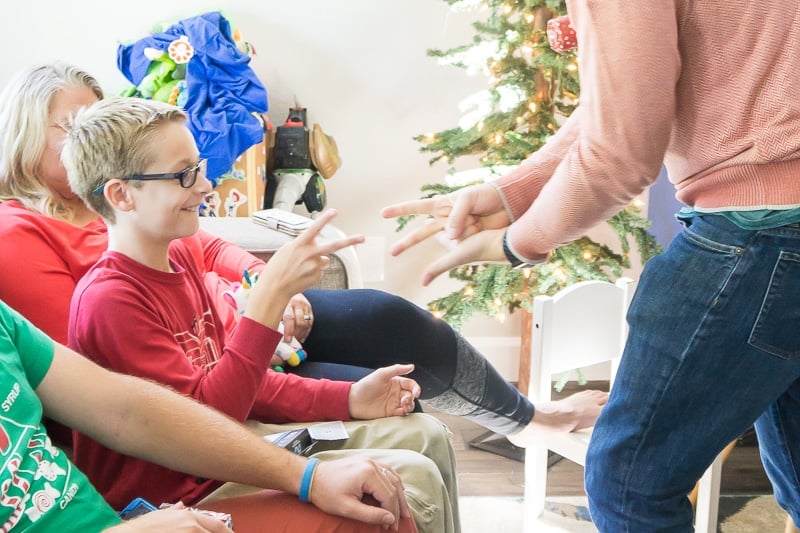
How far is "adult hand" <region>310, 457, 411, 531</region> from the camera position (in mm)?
1036

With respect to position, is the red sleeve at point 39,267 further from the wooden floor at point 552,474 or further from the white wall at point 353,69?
the white wall at point 353,69

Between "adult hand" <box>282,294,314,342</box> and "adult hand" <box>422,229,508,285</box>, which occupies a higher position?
"adult hand" <box>422,229,508,285</box>

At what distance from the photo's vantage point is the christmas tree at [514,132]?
2.29 m

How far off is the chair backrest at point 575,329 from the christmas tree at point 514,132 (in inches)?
14.3

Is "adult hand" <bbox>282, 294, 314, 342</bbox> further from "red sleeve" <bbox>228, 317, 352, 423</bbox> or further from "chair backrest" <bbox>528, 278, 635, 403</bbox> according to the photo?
"chair backrest" <bbox>528, 278, 635, 403</bbox>

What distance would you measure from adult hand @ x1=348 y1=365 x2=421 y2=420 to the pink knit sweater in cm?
52

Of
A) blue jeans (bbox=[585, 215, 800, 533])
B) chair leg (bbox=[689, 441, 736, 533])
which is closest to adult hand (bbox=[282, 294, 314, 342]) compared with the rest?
blue jeans (bbox=[585, 215, 800, 533])

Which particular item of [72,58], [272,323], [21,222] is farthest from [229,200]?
[272,323]

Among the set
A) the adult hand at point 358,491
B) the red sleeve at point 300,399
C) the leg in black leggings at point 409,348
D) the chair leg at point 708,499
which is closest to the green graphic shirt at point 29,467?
the adult hand at point 358,491

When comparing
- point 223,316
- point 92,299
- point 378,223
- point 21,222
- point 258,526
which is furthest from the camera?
point 378,223

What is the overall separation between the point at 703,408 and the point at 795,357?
12cm

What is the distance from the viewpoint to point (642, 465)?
1.00 metres

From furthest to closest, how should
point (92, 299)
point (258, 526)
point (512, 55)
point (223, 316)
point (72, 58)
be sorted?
point (72, 58) < point (512, 55) < point (223, 316) < point (92, 299) < point (258, 526)

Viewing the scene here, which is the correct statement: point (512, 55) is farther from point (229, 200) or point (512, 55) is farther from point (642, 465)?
point (642, 465)
